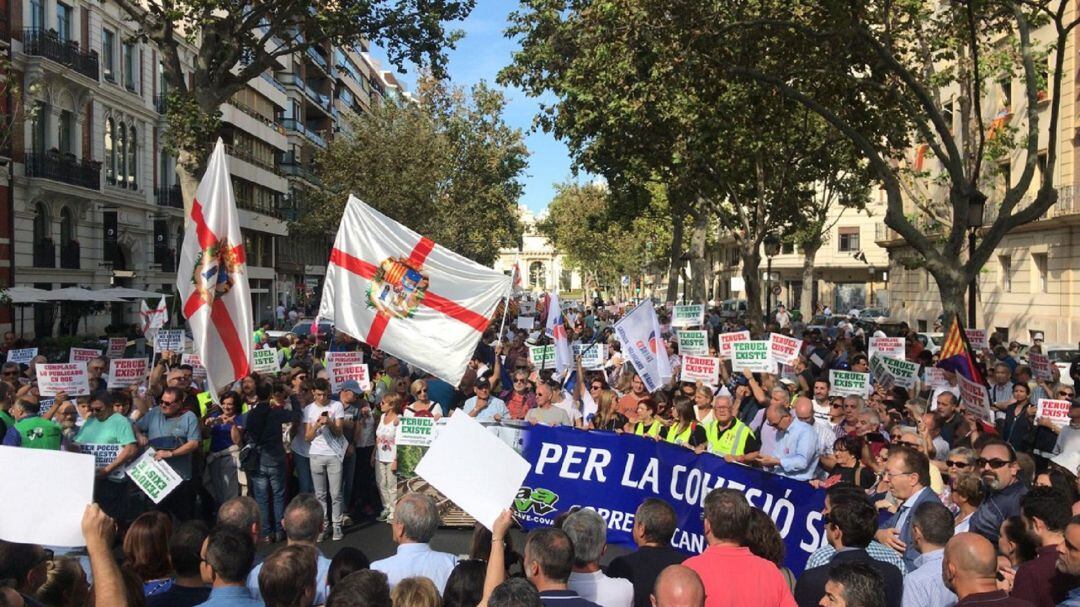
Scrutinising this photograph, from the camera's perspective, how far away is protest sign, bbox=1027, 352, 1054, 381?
12.9 m

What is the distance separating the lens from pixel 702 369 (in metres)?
11.3

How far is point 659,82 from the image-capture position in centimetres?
1691

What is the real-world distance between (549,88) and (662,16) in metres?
9.83

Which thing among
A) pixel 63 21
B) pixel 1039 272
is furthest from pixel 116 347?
pixel 1039 272

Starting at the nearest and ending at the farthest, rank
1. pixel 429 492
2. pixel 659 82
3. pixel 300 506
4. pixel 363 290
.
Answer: pixel 300 506 → pixel 363 290 → pixel 429 492 → pixel 659 82

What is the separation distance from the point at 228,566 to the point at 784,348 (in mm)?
8866

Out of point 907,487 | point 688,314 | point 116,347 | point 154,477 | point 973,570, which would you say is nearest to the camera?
point 973,570

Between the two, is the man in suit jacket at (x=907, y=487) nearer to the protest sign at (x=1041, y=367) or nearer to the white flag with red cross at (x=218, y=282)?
the white flag with red cross at (x=218, y=282)

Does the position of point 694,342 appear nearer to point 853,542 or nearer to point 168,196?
point 853,542

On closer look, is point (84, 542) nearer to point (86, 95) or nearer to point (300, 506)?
point (300, 506)

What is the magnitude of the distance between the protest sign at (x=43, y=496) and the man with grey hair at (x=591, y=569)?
215cm

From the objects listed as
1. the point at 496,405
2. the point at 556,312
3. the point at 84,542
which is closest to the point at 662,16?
the point at 556,312

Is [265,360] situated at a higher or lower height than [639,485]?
higher

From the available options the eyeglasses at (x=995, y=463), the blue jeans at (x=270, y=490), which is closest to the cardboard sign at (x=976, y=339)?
the eyeglasses at (x=995, y=463)
